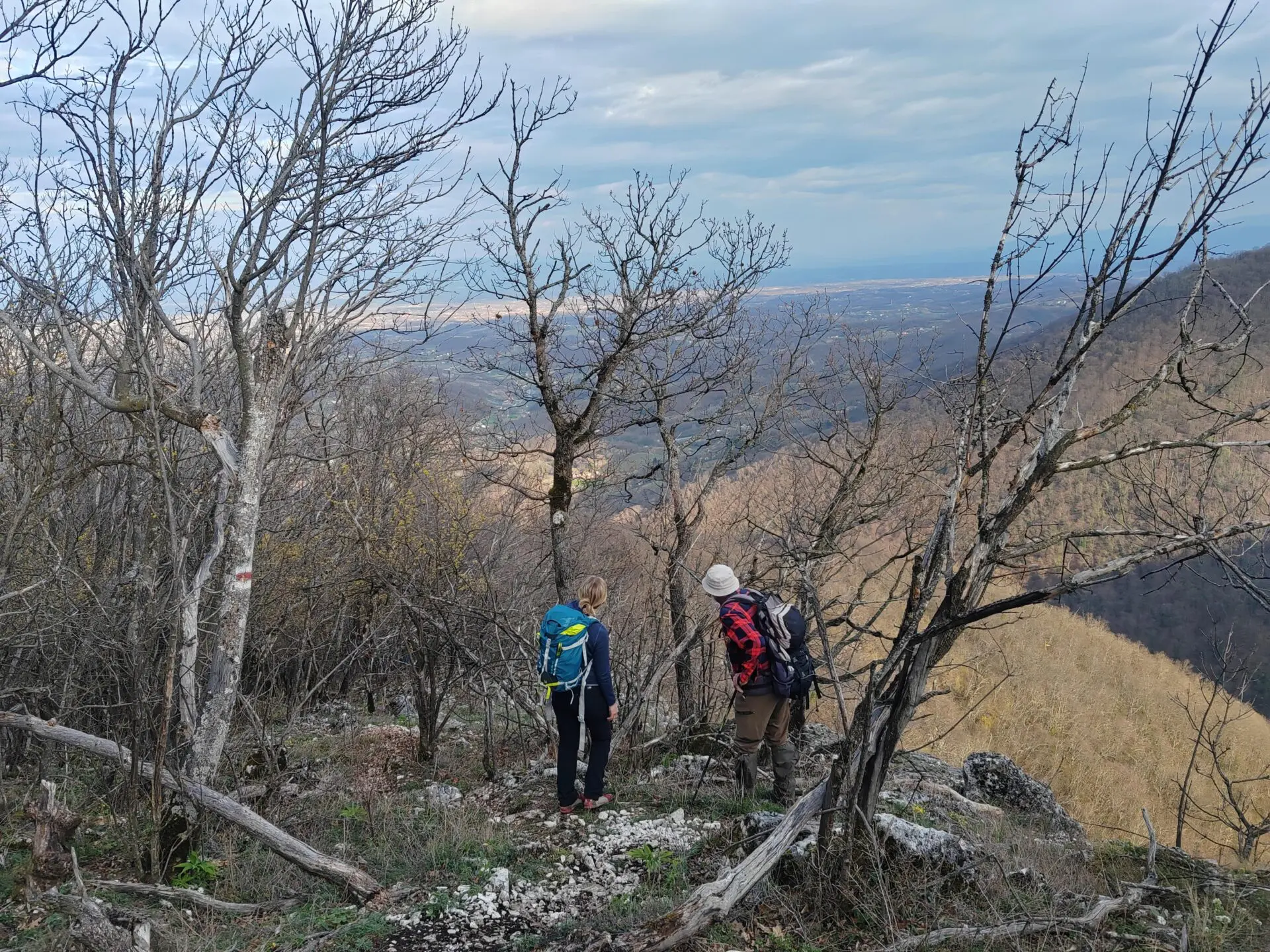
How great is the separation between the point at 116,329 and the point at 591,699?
5774 mm

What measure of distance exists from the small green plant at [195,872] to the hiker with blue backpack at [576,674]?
2244mm

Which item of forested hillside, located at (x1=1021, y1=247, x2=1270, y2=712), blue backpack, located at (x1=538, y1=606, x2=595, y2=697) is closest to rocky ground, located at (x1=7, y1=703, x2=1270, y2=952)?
blue backpack, located at (x1=538, y1=606, x2=595, y2=697)

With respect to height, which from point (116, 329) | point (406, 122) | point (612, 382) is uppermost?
point (406, 122)

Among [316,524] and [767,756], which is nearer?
[767,756]

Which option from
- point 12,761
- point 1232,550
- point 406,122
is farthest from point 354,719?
→ point 1232,550

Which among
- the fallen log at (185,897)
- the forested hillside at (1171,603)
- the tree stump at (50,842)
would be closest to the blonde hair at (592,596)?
the fallen log at (185,897)

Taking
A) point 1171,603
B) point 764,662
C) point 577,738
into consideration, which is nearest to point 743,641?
point 764,662

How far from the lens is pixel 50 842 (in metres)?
4.72

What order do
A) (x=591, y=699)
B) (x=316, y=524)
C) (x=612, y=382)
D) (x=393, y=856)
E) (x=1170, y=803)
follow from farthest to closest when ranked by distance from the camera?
1. (x=1170, y=803)
2. (x=316, y=524)
3. (x=612, y=382)
4. (x=591, y=699)
5. (x=393, y=856)

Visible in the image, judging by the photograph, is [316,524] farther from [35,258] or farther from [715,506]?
[715,506]

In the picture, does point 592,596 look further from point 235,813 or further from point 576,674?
point 235,813

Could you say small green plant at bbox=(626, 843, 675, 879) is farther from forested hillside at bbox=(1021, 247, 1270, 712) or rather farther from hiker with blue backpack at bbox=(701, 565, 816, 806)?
forested hillside at bbox=(1021, 247, 1270, 712)

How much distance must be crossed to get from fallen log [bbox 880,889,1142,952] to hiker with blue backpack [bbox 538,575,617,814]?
8.48 ft

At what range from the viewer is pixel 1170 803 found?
21031 mm
